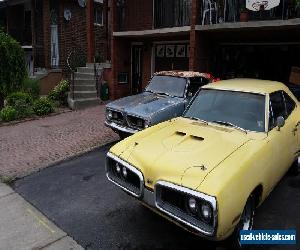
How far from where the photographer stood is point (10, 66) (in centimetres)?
1273

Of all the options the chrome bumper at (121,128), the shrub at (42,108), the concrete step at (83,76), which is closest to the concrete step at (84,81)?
the concrete step at (83,76)

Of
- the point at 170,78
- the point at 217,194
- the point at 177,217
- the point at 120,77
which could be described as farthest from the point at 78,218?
the point at 120,77

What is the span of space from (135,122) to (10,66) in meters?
7.57

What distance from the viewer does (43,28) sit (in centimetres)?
1891

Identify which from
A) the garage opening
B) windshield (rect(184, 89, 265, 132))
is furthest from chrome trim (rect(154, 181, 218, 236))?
the garage opening

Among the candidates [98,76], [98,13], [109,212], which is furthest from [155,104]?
[98,13]

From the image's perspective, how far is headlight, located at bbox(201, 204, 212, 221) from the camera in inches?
132

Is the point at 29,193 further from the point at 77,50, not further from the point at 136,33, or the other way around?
the point at 77,50

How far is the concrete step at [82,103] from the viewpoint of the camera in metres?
13.6

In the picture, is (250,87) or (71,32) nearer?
(250,87)

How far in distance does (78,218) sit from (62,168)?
2.34 m

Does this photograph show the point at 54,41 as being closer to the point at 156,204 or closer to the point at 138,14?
the point at 138,14

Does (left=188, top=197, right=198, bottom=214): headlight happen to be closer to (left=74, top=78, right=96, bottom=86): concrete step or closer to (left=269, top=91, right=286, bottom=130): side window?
(left=269, top=91, right=286, bottom=130): side window

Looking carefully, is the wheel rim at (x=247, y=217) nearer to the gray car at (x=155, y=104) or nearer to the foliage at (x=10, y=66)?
the gray car at (x=155, y=104)
